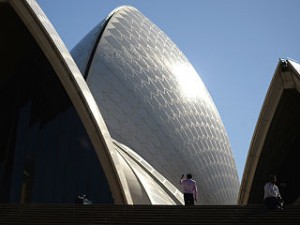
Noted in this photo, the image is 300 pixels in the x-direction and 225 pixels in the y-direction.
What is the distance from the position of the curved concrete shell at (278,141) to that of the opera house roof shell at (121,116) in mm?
2393

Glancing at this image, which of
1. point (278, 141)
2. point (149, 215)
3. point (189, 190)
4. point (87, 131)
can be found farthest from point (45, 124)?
point (149, 215)

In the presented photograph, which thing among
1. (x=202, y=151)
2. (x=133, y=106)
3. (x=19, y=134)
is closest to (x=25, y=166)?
(x=19, y=134)

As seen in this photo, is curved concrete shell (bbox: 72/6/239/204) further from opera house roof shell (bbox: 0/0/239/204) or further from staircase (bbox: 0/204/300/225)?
staircase (bbox: 0/204/300/225)

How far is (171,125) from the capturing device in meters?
24.4

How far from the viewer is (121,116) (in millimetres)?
23219

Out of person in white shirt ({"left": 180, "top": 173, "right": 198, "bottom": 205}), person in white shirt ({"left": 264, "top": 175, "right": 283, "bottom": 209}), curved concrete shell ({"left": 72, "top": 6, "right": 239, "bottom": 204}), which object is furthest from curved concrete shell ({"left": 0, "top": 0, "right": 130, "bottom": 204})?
curved concrete shell ({"left": 72, "top": 6, "right": 239, "bottom": 204})

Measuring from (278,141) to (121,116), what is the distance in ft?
24.9

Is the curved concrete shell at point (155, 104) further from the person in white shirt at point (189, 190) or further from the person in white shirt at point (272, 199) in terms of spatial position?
the person in white shirt at point (272, 199)

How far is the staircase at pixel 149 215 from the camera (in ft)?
29.0

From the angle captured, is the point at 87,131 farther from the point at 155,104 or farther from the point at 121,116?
the point at 155,104

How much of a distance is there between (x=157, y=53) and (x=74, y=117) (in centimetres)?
1243

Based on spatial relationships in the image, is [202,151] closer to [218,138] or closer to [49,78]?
[218,138]

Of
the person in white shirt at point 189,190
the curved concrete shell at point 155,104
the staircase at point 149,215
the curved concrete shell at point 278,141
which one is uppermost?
the curved concrete shell at point 155,104

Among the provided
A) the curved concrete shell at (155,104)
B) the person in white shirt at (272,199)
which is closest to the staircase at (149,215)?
the person in white shirt at (272,199)
